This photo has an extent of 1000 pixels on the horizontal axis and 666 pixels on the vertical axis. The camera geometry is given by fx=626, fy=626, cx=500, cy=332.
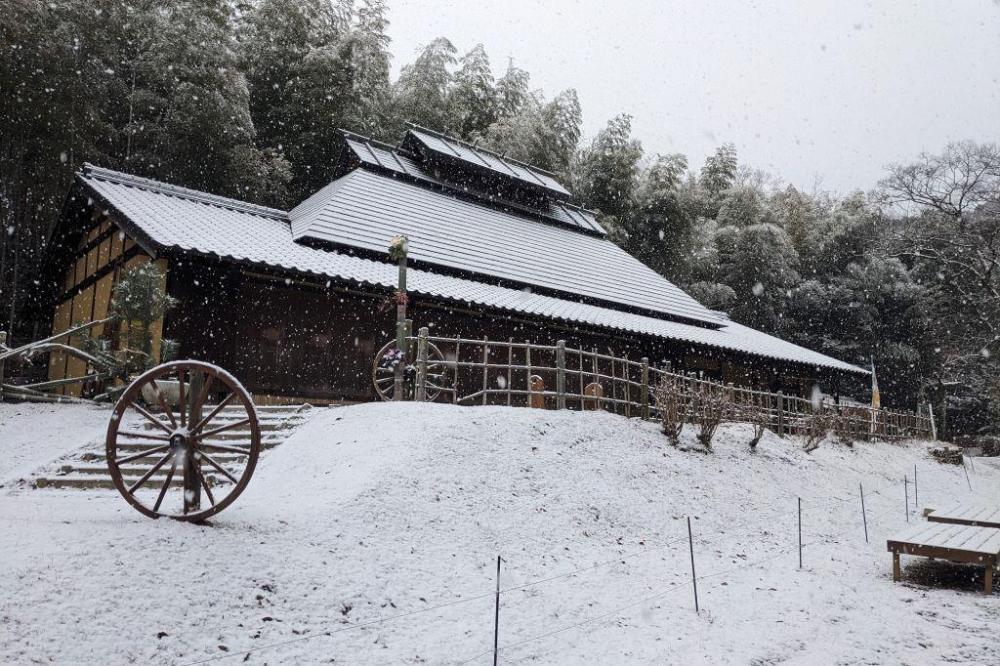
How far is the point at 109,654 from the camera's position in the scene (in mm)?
3279

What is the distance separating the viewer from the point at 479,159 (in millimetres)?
19891

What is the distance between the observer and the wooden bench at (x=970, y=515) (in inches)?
267

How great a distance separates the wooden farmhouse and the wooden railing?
2.45ft

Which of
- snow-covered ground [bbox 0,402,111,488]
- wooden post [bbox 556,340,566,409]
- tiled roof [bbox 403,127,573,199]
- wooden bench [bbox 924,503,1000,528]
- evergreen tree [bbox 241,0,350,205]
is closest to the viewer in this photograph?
wooden bench [bbox 924,503,1000,528]

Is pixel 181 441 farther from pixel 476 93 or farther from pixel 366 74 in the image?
pixel 476 93

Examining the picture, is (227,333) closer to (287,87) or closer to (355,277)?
(355,277)

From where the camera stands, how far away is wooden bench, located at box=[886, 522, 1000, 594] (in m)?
5.46

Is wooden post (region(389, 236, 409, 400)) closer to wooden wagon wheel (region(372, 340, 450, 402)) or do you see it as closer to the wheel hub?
wooden wagon wheel (region(372, 340, 450, 402))

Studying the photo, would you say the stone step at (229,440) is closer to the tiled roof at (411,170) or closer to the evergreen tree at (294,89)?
the tiled roof at (411,170)

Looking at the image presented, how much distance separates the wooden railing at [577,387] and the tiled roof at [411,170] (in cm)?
627

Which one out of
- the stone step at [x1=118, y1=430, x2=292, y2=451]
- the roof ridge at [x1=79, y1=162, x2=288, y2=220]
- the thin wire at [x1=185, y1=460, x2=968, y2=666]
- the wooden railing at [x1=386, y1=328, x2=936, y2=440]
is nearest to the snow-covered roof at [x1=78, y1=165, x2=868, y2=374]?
the roof ridge at [x1=79, y1=162, x2=288, y2=220]

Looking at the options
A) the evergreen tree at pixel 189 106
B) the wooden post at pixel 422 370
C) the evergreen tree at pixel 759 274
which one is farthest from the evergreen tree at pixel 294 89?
the evergreen tree at pixel 759 274

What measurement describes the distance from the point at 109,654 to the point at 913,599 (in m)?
5.99

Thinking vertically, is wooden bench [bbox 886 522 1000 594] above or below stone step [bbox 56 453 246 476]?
below
